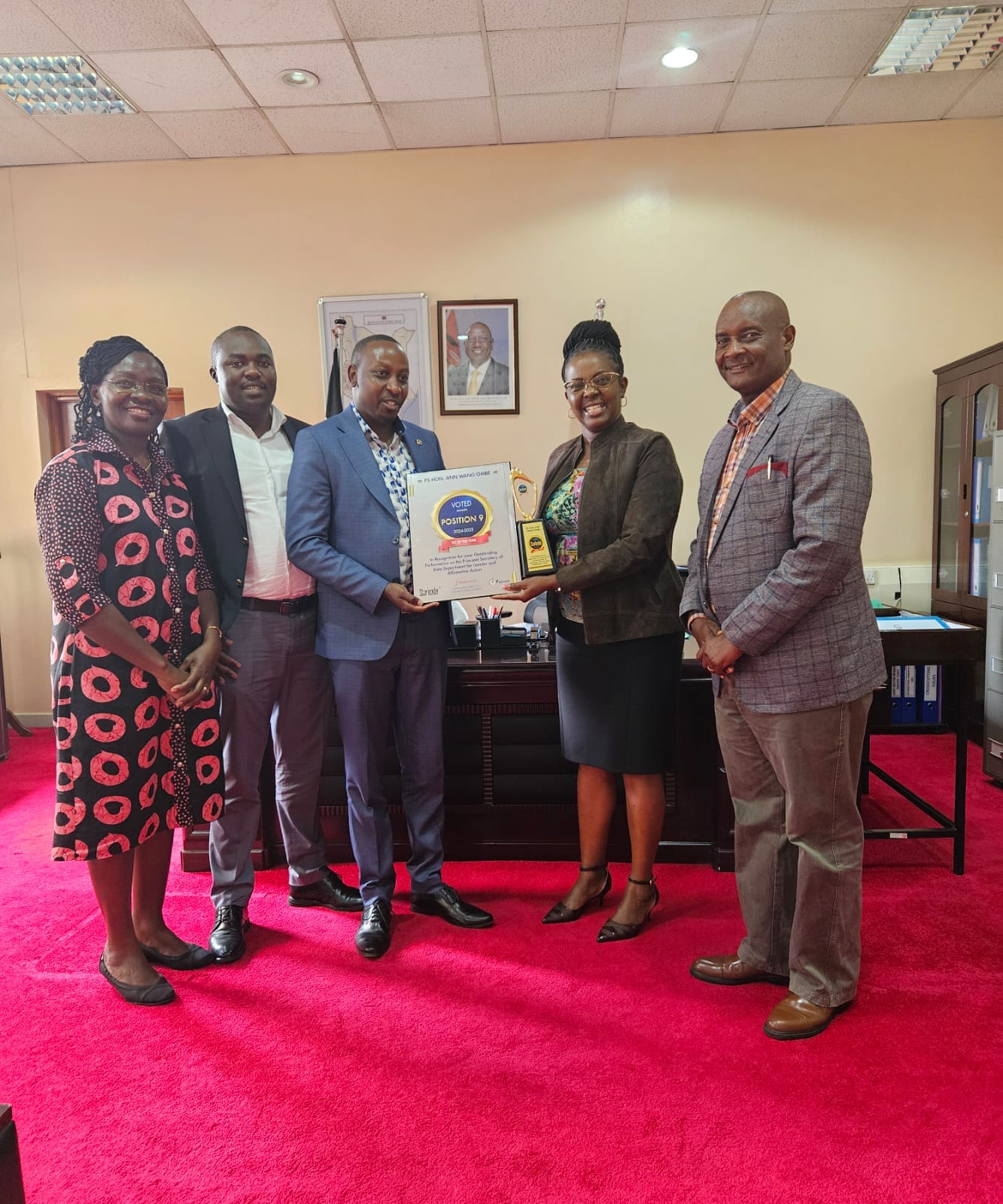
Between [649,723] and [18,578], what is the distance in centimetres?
436

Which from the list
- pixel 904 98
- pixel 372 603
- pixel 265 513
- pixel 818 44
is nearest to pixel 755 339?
pixel 372 603

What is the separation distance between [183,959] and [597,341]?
202 centimetres

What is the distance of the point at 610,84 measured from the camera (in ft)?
12.5

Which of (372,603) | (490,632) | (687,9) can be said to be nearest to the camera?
(372,603)

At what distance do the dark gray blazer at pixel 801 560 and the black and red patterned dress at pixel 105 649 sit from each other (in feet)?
4.49

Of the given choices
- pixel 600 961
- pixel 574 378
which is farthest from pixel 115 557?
pixel 600 961

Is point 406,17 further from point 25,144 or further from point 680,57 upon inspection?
point 25,144

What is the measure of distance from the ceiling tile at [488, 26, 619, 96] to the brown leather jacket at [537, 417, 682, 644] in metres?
2.37

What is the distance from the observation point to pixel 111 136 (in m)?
4.21

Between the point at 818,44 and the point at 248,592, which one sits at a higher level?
the point at 818,44

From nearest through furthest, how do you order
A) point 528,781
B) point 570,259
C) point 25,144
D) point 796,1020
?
point 796,1020 → point 528,781 → point 25,144 → point 570,259

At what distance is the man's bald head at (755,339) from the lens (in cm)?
170

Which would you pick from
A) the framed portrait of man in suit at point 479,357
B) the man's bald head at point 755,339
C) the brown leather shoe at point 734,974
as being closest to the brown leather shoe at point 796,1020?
the brown leather shoe at point 734,974

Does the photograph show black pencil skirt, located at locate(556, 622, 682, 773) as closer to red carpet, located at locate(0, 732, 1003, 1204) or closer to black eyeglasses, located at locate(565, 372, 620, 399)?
red carpet, located at locate(0, 732, 1003, 1204)
